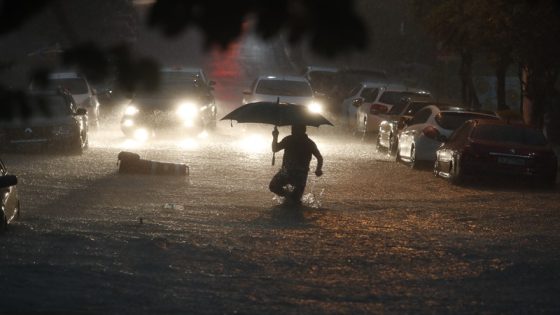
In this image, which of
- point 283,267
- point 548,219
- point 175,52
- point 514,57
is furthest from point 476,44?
point 175,52

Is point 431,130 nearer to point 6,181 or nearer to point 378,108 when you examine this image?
point 378,108

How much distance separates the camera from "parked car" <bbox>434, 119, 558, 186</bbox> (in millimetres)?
22531

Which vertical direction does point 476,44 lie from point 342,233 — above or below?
above

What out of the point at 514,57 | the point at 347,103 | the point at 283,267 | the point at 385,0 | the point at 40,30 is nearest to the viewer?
the point at 283,267

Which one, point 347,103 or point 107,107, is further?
point 107,107

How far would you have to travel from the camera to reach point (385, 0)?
59.8m

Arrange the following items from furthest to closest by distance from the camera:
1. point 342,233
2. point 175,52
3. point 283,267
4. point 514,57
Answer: point 175,52
point 514,57
point 342,233
point 283,267

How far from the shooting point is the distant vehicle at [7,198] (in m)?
14.1

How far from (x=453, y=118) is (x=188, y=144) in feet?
26.3

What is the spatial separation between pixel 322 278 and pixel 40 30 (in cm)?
4199

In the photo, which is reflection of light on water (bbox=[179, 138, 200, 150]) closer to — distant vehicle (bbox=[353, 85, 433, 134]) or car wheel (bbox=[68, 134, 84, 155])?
car wheel (bbox=[68, 134, 84, 155])

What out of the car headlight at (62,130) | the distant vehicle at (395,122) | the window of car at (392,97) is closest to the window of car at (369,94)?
the window of car at (392,97)

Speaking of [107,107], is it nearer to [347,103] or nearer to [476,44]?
[347,103]

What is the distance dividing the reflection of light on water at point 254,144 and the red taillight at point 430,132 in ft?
18.5
